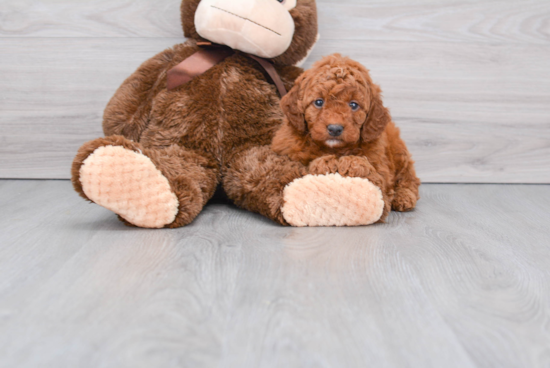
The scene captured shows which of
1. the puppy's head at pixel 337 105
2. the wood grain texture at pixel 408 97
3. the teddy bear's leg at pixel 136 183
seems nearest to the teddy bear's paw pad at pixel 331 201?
the puppy's head at pixel 337 105

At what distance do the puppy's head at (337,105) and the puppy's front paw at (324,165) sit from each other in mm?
43

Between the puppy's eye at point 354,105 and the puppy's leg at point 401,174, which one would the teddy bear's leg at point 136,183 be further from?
the puppy's leg at point 401,174

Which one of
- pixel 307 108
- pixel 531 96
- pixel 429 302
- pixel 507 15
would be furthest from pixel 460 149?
pixel 429 302

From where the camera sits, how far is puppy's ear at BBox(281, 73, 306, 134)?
976 millimetres

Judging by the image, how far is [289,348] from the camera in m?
0.51

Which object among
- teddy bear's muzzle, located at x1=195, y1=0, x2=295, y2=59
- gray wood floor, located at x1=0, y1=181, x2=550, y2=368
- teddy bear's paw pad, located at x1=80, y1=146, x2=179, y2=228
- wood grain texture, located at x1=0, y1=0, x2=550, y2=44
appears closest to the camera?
gray wood floor, located at x1=0, y1=181, x2=550, y2=368

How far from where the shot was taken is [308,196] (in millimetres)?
922

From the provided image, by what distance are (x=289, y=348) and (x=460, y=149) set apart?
1132 millimetres

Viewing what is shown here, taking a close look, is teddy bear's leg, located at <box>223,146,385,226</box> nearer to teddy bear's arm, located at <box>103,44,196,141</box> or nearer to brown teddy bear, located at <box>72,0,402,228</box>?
brown teddy bear, located at <box>72,0,402,228</box>

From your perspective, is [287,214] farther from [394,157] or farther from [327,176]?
[394,157]

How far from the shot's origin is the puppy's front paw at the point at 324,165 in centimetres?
92

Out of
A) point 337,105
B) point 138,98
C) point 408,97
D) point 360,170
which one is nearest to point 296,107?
point 337,105

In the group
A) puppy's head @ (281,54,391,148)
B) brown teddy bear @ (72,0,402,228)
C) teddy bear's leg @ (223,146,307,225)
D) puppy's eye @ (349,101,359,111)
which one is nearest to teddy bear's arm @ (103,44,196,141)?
brown teddy bear @ (72,0,402,228)

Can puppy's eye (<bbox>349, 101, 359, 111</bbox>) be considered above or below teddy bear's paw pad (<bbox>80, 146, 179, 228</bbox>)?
above
